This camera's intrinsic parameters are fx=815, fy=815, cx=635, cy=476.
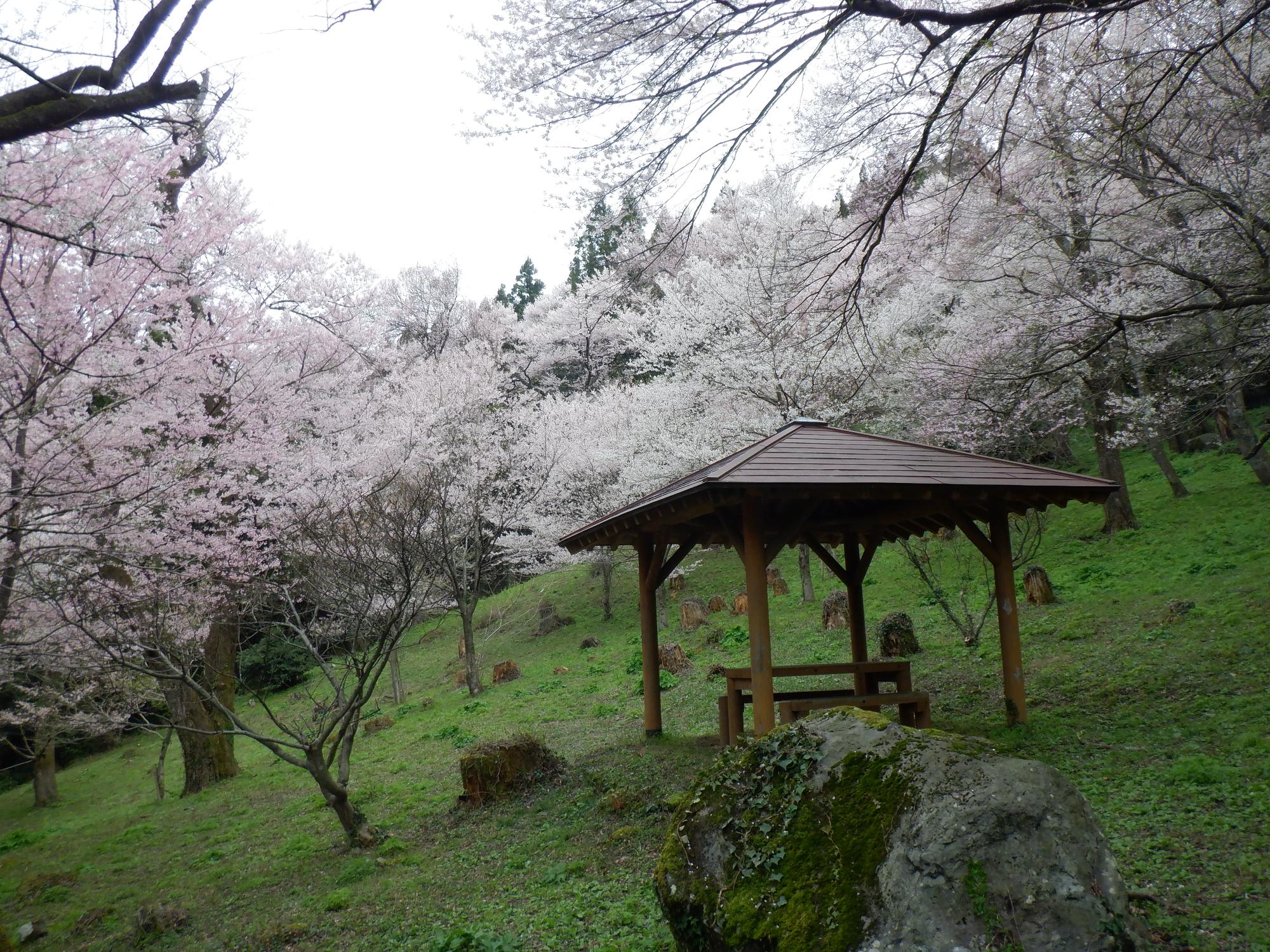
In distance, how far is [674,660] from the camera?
11828 mm

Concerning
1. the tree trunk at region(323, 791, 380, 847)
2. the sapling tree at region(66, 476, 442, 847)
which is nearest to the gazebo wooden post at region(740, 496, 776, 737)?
the sapling tree at region(66, 476, 442, 847)

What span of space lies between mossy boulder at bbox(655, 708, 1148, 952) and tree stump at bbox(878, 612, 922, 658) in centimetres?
733

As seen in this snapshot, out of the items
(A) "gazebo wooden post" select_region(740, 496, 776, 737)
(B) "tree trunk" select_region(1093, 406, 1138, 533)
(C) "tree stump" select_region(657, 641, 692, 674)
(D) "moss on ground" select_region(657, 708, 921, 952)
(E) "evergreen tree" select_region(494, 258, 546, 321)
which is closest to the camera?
(D) "moss on ground" select_region(657, 708, 921, 952)

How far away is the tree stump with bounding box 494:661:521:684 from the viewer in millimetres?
14680

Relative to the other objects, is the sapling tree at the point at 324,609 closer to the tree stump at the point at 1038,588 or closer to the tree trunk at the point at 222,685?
the tree trunk at the point at 222,685

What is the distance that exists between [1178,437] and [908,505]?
534 inches

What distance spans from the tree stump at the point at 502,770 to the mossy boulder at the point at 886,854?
4.11 metres

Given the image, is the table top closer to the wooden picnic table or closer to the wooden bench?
the wooden picnic table

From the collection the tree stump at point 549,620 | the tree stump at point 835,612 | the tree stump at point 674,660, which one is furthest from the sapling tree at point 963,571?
the tree stump at point 549,620

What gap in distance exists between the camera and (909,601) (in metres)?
13.1

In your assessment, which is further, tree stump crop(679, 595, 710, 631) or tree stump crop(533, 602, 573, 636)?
tree stump crop(533, 602, 573, 636)

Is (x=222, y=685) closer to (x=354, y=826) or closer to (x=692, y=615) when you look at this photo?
(x=354, y=826)

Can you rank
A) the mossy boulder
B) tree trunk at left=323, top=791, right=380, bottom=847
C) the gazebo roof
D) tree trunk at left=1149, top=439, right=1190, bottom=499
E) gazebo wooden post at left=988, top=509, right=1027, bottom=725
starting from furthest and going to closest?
tree trunk at left=1149, top=439, right=1190, bottom=499 < gazebo wooden post at left=988, top=509, right=1027, bottom=725 < tree trunk at left=323, top=791, right=380, bottom=847 < the gazebo roof < the mossy boulder

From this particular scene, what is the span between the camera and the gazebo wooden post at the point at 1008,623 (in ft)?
22.3
